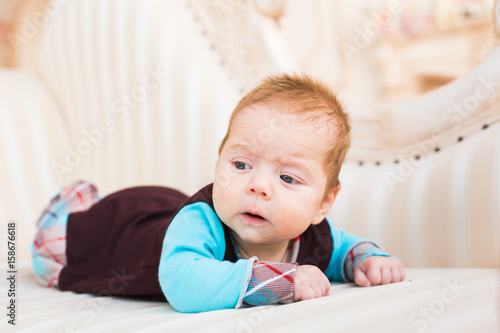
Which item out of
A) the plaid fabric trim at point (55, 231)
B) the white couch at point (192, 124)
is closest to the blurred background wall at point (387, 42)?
the white couch at point (192, 124)

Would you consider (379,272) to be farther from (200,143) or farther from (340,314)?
(200,143)

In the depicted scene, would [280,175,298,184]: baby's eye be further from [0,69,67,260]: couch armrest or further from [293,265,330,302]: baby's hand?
[0,69,67,260]: couch armrest

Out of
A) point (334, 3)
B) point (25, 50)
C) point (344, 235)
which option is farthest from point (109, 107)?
point (334, 3)

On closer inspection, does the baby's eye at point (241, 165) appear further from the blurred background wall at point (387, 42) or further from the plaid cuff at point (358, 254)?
the blurred background wall at point (387, 42)

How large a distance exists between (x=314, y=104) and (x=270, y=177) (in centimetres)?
17

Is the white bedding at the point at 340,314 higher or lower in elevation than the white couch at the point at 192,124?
lower

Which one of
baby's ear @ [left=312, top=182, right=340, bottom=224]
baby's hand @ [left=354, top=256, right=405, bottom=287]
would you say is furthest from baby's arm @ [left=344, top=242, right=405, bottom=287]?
baby's ear @ [left=312, top=182, right=340, bottom=224]

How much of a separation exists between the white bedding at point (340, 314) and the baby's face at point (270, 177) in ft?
0.48

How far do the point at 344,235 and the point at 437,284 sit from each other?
12.1 inches

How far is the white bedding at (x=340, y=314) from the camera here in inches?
27.0

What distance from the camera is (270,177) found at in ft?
2.93

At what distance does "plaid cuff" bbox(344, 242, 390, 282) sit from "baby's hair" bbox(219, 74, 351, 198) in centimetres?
19

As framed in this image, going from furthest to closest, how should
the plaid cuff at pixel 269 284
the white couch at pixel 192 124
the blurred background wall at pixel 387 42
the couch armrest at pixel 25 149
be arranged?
the blurred background wall at pixel 387 42
the couch armrest at pixel 25 149
the white couch at pixel 192 124
the plaid cuff at pixel 269 284

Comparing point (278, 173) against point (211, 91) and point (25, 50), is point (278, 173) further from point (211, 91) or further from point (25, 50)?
point (25, 50)
